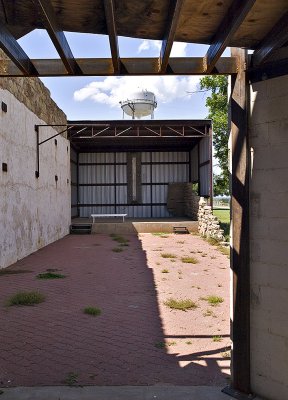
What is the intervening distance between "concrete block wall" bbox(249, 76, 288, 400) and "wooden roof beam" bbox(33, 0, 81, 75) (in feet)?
5.51

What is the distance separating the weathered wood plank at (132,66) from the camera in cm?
324

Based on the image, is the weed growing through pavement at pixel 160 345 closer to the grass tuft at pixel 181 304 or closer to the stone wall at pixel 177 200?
the grass tuft at pixel 181 304

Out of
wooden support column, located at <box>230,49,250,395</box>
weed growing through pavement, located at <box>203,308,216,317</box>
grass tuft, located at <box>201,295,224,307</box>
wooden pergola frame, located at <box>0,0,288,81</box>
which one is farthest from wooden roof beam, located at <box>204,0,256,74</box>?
grass tuft, located at <box>201,295,224,307</box>

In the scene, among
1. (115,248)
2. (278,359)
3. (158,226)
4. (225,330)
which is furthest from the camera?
(158,226)

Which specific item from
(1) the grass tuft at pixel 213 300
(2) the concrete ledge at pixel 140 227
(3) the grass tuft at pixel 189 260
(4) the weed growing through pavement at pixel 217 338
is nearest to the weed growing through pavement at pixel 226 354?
(4) the weed growing through pavement at pixel 217 338

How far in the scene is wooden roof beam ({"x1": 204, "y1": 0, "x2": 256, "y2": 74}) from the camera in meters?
2.39

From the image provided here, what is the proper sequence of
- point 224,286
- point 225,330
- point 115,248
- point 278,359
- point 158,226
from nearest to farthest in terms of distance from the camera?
point 278,359 → point 225,330 → point 224,286 → point 115,248 → point 158,226

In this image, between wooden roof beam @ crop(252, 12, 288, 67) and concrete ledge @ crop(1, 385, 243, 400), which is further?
concrete ledge @ crop(1, 385, 243, 400)

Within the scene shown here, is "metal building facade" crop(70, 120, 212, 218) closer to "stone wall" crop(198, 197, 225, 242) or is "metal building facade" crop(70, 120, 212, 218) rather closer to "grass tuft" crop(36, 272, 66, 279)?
"stone wall" crop(198, 197, 225, 242)

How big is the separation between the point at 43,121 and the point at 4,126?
13.3ft

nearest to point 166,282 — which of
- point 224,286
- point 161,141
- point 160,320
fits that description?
point 224,286

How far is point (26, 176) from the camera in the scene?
11.1 metres

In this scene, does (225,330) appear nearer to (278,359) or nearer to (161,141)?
(278,359)

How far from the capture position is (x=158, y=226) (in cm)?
1812
